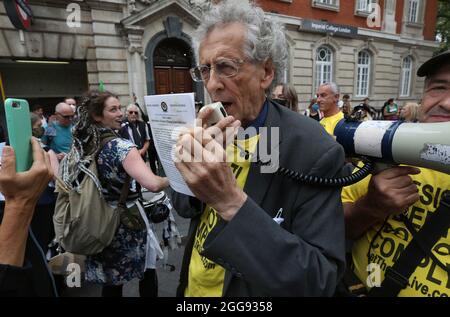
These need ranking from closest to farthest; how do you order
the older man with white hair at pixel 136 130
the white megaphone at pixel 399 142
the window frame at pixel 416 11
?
the white megaphone at pixel 399 142, the older man with white hair at pixel 136 130, the window frame at pixel 416 11

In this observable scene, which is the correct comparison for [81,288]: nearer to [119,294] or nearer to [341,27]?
[119,294]

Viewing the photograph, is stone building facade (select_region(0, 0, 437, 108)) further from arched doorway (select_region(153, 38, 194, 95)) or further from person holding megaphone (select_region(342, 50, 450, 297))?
person holding megaphone (select_region(342, 50, 450, 297))

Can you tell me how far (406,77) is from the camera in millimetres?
17422

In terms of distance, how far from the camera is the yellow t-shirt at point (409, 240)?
102 cm

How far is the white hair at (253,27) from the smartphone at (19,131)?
2.59 ft

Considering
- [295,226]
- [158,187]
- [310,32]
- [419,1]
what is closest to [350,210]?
[295,226]

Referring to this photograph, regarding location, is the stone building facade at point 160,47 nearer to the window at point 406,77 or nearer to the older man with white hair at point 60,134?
the window at point 406,77

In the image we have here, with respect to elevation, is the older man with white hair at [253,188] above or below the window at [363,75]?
below

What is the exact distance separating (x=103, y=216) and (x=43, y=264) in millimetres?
849

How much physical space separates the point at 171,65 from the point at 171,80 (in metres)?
0.56

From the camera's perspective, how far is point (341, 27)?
13.8 meters

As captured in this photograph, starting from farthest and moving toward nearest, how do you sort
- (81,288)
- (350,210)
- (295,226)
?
(81,288), (350,210), (295,226)

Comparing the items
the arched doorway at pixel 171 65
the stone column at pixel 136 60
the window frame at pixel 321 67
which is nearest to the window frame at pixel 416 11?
the window frame at pixel 321 67

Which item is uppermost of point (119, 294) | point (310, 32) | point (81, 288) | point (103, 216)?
point (310, 32)
